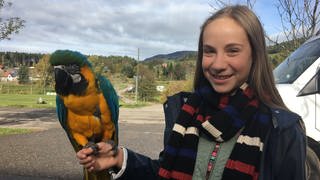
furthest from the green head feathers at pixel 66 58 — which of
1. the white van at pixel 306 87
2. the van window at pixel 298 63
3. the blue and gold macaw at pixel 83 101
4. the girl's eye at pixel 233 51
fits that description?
the van window at pixel 298 63

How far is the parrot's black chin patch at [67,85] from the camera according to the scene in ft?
9.98

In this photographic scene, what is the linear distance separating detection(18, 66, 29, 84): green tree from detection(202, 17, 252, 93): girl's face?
218 ft

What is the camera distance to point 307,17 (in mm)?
7703

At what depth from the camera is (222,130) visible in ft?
6.36

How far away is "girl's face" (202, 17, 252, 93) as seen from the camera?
2.02 m

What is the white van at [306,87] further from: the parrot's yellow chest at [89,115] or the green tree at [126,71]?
the green tree at [126,71]

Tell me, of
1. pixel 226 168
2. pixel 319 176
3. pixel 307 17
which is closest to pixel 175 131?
pixel 226 168

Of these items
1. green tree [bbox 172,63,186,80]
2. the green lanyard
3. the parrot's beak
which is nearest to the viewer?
the green lanyard

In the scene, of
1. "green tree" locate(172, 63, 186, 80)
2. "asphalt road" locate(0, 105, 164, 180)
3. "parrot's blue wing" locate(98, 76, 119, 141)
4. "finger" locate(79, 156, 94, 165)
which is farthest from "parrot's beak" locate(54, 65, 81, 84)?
"green tree" locate(172, 63, 186, 80)

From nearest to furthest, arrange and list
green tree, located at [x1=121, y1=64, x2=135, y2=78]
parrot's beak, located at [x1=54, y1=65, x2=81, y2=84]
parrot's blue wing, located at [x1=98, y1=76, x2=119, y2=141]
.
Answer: parrot's beak, located at [x1=54, y1=65, x2=81, y2=84]
parrot's blue wing, located at [x1=98, y1=76, x2=119, y2=141]
green tree, located at [x1=121, y1=64, x2=135, y2=78]

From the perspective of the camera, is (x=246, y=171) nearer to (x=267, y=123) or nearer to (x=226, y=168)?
(x=226, y=168)

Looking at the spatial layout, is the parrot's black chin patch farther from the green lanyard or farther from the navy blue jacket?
the navy blue jacket

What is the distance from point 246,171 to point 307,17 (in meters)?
6.52

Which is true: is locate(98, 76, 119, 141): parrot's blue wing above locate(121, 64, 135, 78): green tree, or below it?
above
